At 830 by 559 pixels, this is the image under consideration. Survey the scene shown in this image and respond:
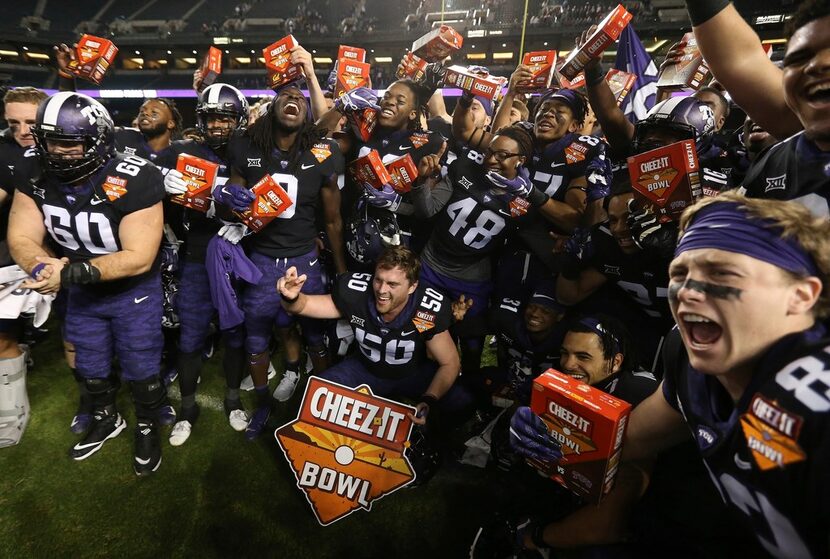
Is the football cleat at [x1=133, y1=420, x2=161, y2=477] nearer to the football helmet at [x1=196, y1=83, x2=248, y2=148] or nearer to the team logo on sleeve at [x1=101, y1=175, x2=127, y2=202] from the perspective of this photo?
the team logo on sleeve at [x1=101, y1=175, x2=127, y2=202]

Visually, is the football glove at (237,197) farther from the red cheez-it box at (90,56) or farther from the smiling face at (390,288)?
the red cheez-it box at (90,56)

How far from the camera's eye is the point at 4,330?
2938 mm

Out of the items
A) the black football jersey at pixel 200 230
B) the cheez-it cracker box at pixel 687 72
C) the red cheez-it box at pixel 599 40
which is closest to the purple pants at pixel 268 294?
the black football jersey at pixel 200 230

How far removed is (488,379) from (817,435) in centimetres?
245

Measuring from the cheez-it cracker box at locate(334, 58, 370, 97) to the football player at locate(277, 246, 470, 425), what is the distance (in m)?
2.36

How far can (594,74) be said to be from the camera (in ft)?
10.4

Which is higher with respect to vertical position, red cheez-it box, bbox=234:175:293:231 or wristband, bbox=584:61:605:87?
wristband, bbox=584:61:605:87

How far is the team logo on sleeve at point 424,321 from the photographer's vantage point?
3004 millimetres

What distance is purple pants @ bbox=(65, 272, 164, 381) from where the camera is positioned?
2789 mm

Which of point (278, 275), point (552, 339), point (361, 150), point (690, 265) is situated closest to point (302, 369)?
point (278, 275)

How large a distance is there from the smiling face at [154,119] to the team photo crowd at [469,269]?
0.04m

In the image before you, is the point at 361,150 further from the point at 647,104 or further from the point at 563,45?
the point at 563,45

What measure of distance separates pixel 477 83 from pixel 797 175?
2640mm

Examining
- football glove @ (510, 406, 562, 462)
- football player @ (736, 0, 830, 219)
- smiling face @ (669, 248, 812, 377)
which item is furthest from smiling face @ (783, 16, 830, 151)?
football glove @ (510, 406, 562, 462)
